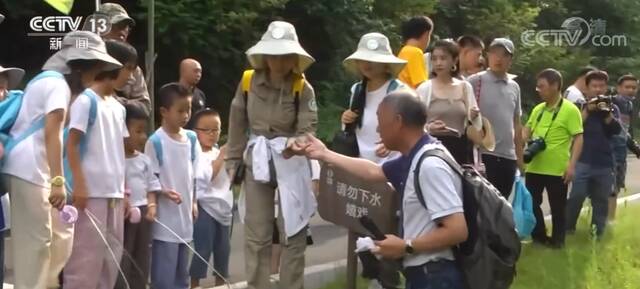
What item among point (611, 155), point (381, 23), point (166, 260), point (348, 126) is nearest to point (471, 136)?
point (348, 126)

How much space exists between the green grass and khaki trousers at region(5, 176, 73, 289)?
2.67m

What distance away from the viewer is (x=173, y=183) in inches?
260

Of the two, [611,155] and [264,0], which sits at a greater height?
[264,0]

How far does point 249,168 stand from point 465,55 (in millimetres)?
2721

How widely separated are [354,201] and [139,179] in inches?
56.8

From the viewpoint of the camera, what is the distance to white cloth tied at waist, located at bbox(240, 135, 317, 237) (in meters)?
6.70

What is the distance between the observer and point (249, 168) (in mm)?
6844

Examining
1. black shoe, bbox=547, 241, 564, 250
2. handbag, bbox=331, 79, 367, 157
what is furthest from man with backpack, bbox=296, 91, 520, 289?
black shoe, bbox=547, 241, 564, 250

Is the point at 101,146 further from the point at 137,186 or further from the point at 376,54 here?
the point at 376,54

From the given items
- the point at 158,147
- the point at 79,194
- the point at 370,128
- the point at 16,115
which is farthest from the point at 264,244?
the point at 16,115

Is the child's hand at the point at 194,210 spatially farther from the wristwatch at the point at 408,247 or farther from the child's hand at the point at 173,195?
the wristwatch at the point at 408,247

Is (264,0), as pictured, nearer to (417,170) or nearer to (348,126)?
(348,126)

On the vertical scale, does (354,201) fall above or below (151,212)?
above

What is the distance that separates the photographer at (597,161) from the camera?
10.1m
